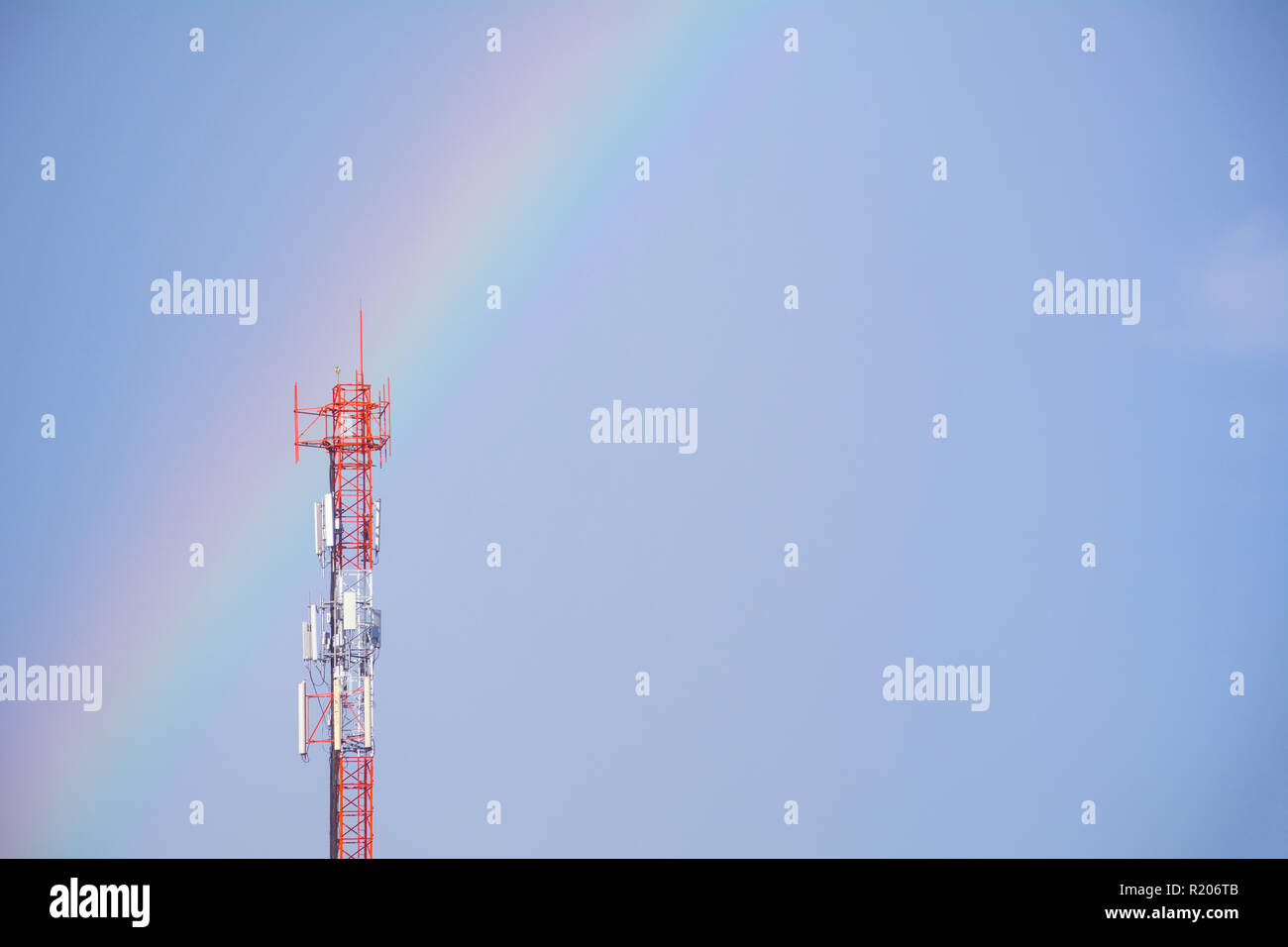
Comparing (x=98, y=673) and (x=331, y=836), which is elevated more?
(x=98, y=673)

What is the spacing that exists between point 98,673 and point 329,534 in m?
13.5

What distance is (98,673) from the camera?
48.5 metres

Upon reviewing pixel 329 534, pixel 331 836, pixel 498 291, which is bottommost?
pixel 331 836

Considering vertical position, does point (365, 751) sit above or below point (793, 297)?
below

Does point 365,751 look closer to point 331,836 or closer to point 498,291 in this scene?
point 331,836
